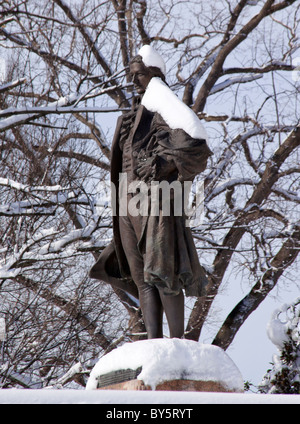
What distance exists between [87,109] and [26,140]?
2372 mm

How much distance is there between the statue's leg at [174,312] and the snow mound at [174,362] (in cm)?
34

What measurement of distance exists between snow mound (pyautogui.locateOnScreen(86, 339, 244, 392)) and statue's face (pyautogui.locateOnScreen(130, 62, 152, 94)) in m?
1.85

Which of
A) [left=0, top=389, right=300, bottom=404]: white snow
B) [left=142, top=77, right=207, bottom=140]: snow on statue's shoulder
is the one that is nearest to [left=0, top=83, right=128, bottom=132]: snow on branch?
[left=142, top=77, right=207, bottom=140]: snow on statue's shoulder

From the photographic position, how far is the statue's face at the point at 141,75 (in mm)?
4746

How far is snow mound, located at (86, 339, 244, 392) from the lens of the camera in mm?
3689

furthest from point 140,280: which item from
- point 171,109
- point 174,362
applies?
point 171,109

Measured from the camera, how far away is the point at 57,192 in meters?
7.75

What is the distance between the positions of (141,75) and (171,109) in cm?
47

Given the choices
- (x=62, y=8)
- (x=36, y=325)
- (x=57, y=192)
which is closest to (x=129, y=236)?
(x=57, y=192)

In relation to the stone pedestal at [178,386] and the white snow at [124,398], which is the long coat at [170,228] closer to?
the stone pedestal at [178,386]

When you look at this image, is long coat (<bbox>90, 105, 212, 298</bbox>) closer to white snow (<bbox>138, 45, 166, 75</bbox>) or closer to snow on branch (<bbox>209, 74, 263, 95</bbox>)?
white snow (<bbox>138, 45, 166, 75</bbox>)

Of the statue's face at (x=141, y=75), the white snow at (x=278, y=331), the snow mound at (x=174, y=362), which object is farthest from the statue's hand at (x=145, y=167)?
the white snow at (x=278, y=331)

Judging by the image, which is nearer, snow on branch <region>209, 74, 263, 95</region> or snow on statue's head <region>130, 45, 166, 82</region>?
snow on statue's head <region>130, 45, 166, 82</region>
